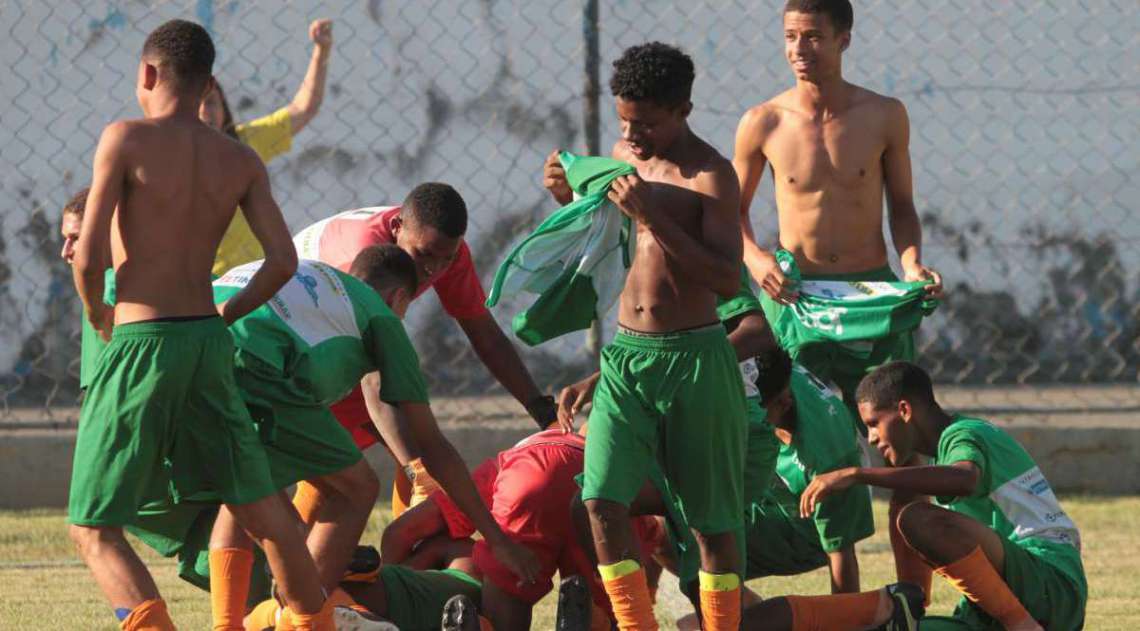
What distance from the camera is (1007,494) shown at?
5.15 m

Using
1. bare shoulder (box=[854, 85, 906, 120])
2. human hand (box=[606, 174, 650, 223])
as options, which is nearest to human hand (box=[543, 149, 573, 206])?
human hand (box=[606, 174, 650, 223])

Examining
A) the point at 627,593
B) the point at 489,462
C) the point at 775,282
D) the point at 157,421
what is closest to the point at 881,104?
the point at 775,282

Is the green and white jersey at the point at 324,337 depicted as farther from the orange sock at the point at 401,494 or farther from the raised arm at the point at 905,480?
the orange sock at the point at 401,494

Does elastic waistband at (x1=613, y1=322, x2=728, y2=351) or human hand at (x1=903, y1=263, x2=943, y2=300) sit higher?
elastic waistband at (x1=613, y1=322, x2=728, y2=351)

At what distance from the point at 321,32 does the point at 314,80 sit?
0.18 m

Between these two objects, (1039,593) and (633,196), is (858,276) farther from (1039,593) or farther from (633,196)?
(633,196)

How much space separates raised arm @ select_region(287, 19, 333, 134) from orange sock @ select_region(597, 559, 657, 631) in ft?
10.2

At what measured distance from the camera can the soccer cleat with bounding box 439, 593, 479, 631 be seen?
4809 mm

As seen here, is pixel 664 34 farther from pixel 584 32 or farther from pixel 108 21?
pixel 108 21

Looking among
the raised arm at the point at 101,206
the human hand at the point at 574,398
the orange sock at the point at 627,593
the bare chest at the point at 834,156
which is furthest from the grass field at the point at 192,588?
the raised arm at the point at 101,206

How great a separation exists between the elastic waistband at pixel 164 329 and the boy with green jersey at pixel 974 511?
1532 mm

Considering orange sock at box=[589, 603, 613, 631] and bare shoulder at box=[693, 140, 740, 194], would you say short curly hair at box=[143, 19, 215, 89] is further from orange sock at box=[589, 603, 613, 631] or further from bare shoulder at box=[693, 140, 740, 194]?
orange sock at box=[589, 603, 613, 631]

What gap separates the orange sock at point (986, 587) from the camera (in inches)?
192

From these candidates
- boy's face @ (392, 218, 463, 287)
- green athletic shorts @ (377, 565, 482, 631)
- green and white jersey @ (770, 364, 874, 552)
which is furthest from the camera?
A: boy's face @ (392, 218, 463, 287)
